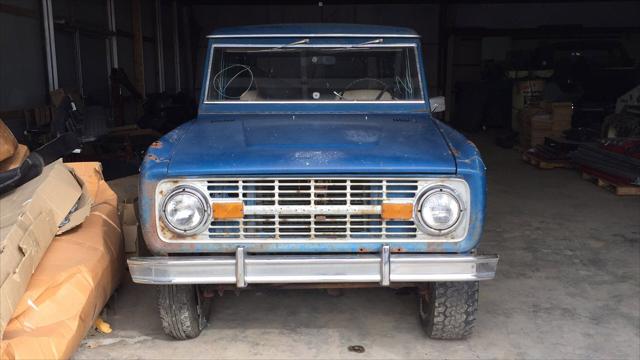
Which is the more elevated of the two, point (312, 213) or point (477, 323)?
point (312, 213)

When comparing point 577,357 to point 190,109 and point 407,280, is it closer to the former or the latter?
point 407,280

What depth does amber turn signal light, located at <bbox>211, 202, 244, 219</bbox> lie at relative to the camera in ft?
9.50

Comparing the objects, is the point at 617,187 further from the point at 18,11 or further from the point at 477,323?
the point at 18,11

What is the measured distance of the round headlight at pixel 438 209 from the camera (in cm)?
291

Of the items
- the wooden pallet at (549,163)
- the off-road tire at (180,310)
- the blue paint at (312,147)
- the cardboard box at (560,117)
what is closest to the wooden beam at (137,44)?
the wooden pallet at (549,163)

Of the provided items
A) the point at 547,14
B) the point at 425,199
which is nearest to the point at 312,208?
the point at 425,199

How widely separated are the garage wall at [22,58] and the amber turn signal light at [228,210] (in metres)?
5.32

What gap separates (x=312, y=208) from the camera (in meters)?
2.92

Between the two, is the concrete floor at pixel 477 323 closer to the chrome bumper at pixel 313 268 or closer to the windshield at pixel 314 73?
the chrome bumper at pixel 313 268

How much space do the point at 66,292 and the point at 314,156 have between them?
151 centimetres

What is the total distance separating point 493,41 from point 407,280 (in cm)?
1526

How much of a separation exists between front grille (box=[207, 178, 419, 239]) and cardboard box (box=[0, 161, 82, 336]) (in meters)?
0.98

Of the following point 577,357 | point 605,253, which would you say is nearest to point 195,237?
point 577,357

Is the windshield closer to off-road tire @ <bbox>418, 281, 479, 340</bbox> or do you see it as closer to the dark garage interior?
the dark garage interior
